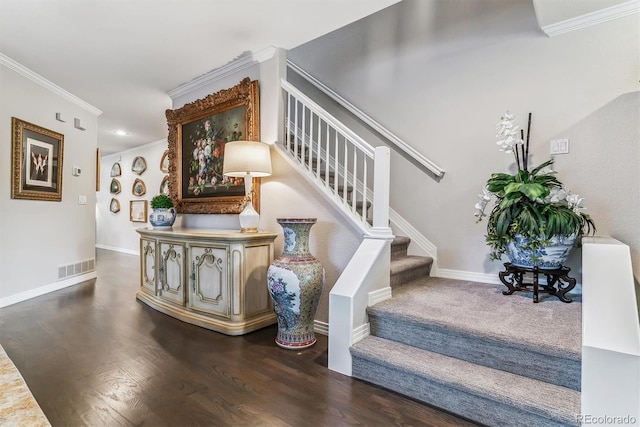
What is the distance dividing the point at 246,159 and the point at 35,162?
2712mm

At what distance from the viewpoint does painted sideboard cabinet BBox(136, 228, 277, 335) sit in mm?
2441

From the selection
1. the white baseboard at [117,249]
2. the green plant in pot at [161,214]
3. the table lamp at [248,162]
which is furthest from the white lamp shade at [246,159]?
the white baseboard at [117,249]

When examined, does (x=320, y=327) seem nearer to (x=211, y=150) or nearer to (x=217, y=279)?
(x=217, y=279)

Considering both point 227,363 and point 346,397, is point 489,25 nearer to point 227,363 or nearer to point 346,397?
point 346,397

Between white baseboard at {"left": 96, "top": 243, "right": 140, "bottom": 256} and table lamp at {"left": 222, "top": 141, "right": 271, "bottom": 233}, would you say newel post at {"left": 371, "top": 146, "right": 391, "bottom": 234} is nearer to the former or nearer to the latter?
table lamp at {"left": 222, "top": 141, "right": 271, "bottom": 233}

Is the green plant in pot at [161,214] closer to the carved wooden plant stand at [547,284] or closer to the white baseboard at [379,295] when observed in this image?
the white baseboard at [379,295]

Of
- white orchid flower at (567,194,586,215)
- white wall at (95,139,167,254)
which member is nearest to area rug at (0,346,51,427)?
white orchid flower at (567,194,586,215)

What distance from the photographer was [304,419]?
1.42 m

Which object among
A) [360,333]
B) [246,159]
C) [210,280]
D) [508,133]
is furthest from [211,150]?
[508,133]

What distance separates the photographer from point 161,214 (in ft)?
10.9

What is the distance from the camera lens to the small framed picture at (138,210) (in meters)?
6.70

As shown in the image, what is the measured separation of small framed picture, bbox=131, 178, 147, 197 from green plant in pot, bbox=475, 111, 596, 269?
→ 6697 millimetres

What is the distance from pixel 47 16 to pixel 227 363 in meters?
2.87

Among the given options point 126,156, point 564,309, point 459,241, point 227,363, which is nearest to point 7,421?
Result: point 227,363
